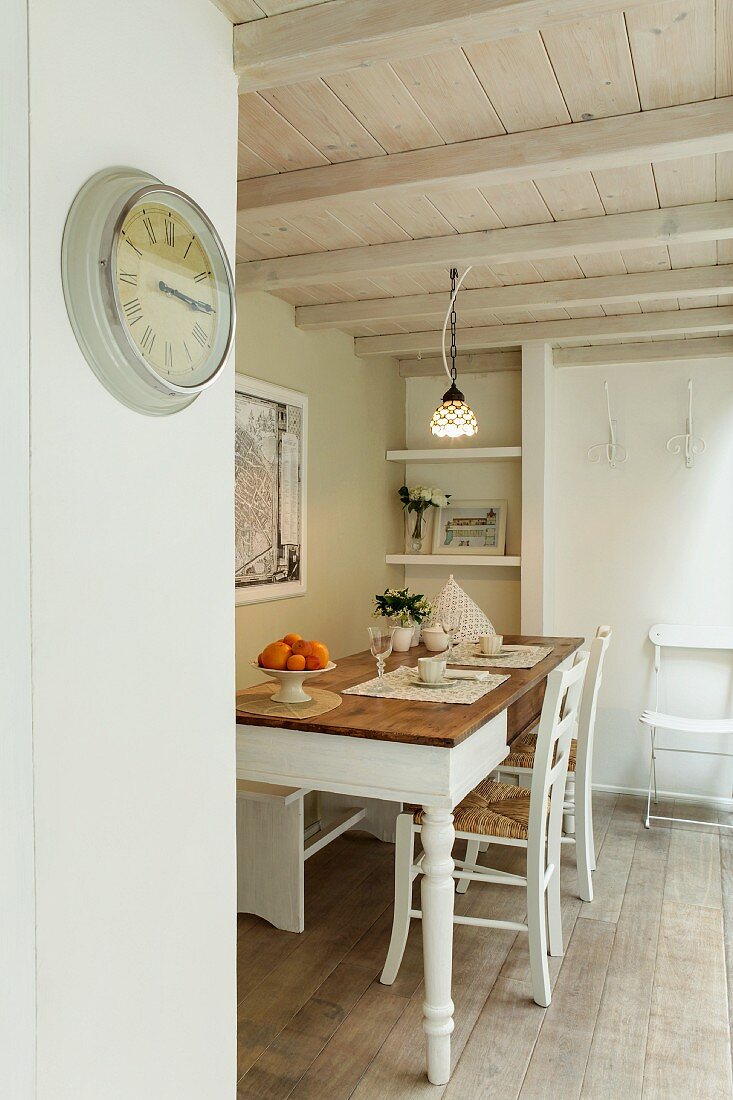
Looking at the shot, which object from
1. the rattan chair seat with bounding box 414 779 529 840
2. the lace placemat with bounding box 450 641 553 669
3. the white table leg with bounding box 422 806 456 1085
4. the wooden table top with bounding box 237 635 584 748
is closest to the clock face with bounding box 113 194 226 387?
the wooden table top with bounding box 237 635 584 748

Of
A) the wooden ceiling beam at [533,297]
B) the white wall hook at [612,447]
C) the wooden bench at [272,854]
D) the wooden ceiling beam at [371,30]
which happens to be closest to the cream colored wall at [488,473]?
the white wall hook at [612,447]

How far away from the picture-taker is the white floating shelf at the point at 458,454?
4.67 metres

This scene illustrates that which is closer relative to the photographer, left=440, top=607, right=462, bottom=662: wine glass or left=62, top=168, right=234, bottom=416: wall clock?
left=62, top=168, right=234, bottom=416: wall clock

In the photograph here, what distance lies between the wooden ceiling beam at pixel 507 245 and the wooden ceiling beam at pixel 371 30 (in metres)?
1.29

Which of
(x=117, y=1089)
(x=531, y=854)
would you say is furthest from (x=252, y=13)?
(x=531, y=854)

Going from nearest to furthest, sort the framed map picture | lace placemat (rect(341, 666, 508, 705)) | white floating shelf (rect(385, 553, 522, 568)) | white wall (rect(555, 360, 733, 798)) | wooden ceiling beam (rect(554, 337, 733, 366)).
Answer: lace placemat (rect(341, 666, 508, 705))
the framed map picture
wooden ceiling beam (rect(554, 337, 733, 366))
white wall (rect(555, 360, 733, 798))
white floating shelf (rect(385, 553, 522, 568))

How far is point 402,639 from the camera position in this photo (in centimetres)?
376

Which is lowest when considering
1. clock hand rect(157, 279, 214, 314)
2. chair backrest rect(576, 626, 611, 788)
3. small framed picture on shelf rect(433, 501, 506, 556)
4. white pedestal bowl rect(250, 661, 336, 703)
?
chair backrest rect(576, 626, 611, 788)

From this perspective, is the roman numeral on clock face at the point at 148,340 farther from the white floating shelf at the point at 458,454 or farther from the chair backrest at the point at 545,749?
the white floating shelf at the point at 458,454

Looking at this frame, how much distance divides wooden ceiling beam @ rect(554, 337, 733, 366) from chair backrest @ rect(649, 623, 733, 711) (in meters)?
1.42

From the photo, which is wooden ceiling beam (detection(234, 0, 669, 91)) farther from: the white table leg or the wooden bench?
the wooden bench

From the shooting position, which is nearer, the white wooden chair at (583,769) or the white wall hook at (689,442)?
the white wooden chair at (583,769)

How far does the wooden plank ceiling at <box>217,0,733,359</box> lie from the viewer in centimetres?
187

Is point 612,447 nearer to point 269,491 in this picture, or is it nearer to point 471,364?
point 471,364
